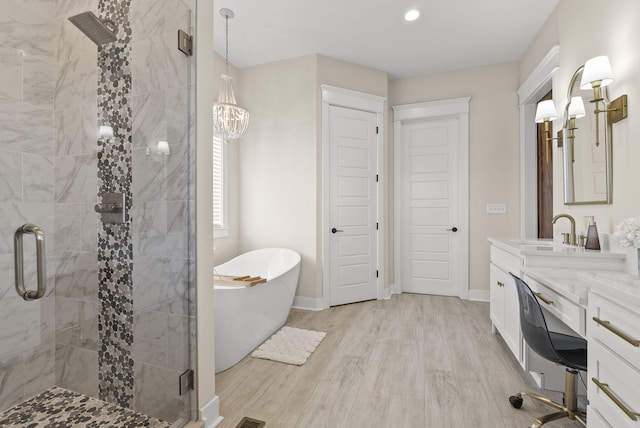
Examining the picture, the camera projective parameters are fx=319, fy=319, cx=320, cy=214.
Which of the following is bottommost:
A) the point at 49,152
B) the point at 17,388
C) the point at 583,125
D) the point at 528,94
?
the point at 17,388

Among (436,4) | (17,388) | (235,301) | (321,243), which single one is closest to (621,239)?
(235,301)

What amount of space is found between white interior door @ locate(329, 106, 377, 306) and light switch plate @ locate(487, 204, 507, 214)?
1.44 m

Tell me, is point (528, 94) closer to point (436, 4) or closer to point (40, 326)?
point (436, 4)

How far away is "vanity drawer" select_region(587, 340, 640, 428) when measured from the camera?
3.10 feet

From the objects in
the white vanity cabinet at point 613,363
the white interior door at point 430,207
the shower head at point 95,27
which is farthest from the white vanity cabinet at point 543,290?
the shower head at point 95,27

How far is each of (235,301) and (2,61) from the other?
1.92 meters

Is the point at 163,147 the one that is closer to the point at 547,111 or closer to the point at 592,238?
the point at 592,238

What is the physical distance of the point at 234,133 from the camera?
2.93 metres

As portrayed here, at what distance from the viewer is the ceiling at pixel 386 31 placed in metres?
2.90

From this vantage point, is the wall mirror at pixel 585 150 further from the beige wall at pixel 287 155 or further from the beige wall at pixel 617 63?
the beige wall at pixel 287 155

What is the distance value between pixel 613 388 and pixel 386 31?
335 centimetres

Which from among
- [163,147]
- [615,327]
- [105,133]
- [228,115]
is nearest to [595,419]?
[615,327]

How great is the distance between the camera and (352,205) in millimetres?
3969

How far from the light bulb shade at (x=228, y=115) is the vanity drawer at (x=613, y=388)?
2.79 metres
